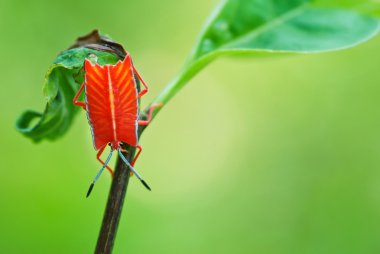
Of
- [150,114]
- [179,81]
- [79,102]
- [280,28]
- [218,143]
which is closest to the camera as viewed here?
[150,114]

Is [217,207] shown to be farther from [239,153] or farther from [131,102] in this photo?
[131,102]

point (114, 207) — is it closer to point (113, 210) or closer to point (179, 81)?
point (113, 210)

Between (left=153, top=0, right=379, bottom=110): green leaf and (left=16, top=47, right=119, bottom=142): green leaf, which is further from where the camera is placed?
(left=153, top=0, right=379, bottom=110): green leaf

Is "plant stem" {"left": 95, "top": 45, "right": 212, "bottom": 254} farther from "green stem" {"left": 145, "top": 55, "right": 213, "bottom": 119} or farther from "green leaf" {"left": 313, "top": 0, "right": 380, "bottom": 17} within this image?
"green leaf" {"left": 313, "top": 0, "right": 380, "bottom": 17}


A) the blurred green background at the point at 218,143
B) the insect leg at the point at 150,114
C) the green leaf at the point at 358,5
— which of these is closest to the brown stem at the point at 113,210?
the insect leg at the point at 150,114

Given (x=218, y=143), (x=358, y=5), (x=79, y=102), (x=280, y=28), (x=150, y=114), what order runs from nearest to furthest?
(x=150, y=114) → (x=79, y=102) → (x=280, y=28) → (x=358, y=5) → (x=218, y=143)

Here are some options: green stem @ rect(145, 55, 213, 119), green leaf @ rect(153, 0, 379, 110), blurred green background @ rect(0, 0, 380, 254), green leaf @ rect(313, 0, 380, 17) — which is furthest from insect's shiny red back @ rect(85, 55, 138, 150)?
blurred green background @ rect(0, 0, 380, 254)

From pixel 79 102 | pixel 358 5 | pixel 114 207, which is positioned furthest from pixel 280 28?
pixel 114 207
